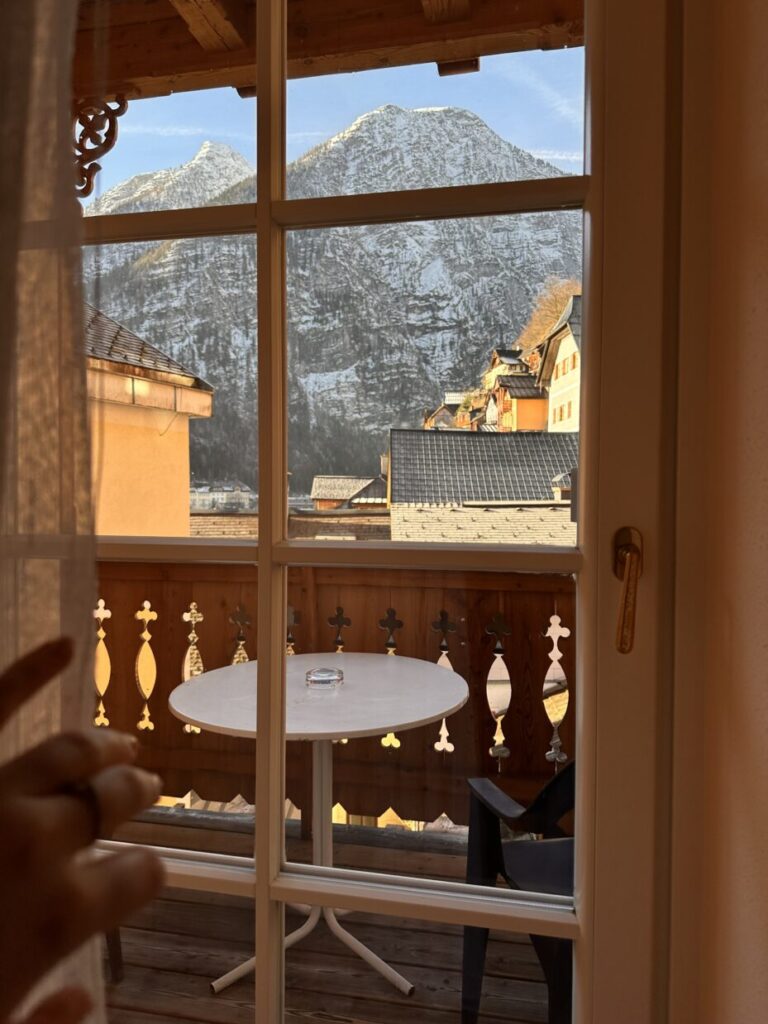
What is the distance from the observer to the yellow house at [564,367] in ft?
3.19

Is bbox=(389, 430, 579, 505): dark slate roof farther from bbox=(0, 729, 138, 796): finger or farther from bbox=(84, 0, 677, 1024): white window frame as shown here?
bbox=(0, 729, 138, 796): finger

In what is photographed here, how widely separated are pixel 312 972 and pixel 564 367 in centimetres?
90

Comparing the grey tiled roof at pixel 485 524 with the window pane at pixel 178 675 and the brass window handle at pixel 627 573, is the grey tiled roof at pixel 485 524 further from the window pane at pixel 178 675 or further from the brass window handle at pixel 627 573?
the window pane at pixel 178 675

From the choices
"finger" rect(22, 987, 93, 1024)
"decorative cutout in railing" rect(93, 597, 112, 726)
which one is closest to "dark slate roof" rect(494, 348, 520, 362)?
"decorative cutout in railing" rect(93, 597, 112, 726)

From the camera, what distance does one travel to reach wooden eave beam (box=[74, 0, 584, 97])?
99 centimetres

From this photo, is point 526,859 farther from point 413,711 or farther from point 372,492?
point 372,492

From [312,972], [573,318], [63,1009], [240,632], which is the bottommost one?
[312,972]

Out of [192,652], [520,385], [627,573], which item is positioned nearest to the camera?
[627,573]

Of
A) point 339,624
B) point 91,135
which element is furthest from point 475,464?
point 91,135

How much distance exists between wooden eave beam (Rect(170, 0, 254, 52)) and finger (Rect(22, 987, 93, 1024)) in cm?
110

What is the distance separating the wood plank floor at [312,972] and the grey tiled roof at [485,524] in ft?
1.73

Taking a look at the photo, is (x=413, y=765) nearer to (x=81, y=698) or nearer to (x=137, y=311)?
(x=81, y=698)

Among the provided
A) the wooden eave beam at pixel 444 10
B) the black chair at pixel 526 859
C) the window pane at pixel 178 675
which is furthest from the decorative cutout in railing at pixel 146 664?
the wooden eave beam at pixel 444 10

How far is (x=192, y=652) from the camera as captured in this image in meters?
1.10
